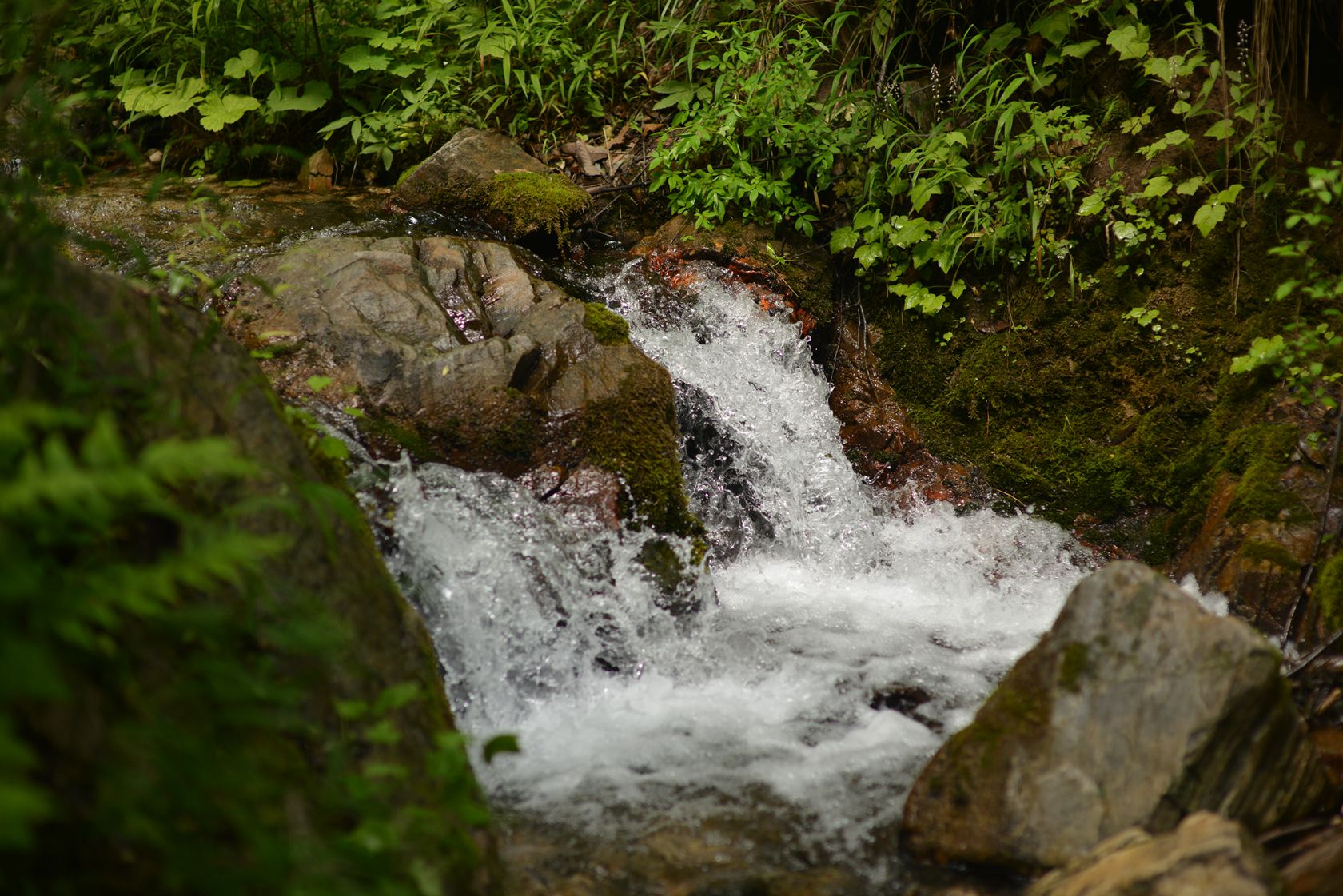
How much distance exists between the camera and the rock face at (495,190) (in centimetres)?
566

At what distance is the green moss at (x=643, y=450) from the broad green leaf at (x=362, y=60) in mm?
3299

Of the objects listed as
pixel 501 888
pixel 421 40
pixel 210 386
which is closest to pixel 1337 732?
pixel 501 888

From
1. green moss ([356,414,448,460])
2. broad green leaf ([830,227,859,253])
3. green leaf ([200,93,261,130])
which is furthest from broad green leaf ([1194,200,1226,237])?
green leaf ([200,93,261,130])

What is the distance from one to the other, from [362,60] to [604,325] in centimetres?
307

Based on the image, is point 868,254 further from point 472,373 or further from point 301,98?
point 301,98

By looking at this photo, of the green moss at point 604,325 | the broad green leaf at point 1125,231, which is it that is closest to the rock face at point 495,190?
the green moss at point 604,325

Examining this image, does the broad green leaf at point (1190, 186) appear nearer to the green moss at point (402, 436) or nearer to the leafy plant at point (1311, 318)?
the leafy plant at point (1311, 318)

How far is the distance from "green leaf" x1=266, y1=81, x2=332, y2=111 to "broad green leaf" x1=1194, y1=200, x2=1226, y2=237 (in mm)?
5320

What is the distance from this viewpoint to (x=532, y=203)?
567cm

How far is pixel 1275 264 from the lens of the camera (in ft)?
15.1

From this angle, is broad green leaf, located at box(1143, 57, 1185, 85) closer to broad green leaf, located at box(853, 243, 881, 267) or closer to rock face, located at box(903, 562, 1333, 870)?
broad green leaf, located at box(853, 243, 881, 267)

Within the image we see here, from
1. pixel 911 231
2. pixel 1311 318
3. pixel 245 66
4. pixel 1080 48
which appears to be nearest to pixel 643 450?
pixel 911 231

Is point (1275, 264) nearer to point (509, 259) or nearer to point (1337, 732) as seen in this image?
point (1337, 732)

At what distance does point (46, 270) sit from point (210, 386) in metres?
0.54
